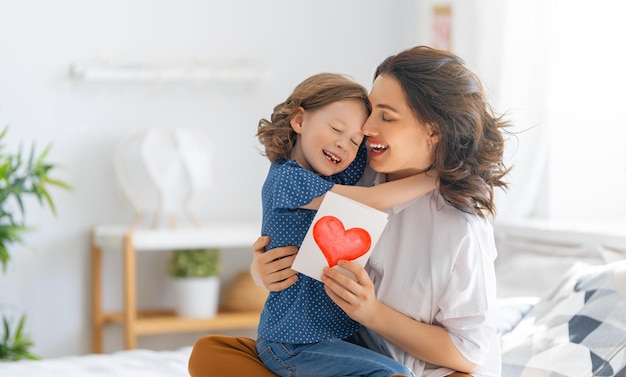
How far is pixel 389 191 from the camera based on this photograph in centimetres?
147

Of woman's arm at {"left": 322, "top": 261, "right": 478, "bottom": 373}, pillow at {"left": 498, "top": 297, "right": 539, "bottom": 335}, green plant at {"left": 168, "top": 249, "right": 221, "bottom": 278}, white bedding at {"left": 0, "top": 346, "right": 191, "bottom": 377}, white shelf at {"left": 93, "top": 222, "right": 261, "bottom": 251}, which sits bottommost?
green plant at {"left": 168, "top": 249, "right": 221, "bottom": 278}

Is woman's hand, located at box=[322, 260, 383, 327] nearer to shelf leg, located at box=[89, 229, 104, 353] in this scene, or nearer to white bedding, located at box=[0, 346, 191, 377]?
white bedding, located at box=[0, 346, 191, 377]

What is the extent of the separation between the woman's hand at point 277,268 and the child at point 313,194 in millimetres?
17

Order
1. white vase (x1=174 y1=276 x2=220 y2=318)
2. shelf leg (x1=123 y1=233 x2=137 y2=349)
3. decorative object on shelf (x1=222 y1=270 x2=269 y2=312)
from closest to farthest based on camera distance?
shelf leg (x1=123 y1=233 x2=137 y2=349), white vase (x1=174 y1=276 x2=220 y2=318), decorative object on shelf (x1=222 y1=270 x2=269 y2=312)

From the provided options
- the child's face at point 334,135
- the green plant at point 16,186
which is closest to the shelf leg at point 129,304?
the green plant at point 16,186

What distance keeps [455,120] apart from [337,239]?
0.28 metres

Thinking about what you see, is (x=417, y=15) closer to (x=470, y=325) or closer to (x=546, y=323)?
(x=546, y=323)

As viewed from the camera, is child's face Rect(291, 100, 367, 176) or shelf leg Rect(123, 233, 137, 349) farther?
shelf leg Rect(123, 233, 137, 349)

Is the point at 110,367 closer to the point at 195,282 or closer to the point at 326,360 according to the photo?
the point at 326,360

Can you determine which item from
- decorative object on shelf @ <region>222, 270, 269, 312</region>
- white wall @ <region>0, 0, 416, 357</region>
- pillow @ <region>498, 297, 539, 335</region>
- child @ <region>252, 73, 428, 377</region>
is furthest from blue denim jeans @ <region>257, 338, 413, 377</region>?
white wall @ <region>0, 0, 416, 357</region>

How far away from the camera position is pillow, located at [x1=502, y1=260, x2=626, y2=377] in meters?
1.65

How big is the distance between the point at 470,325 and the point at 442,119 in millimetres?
345

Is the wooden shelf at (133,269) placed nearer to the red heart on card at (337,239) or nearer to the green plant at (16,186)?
the green plant at (16,186)

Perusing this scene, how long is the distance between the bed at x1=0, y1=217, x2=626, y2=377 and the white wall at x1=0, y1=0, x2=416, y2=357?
1239mm
